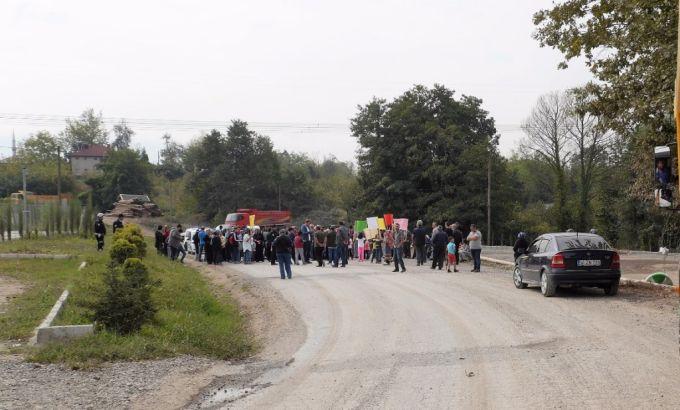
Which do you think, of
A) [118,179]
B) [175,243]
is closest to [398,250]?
[175,243]

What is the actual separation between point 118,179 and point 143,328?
72.4 meters

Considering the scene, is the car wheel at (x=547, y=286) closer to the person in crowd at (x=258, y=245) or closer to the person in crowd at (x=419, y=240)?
the person in crowd at (x=419, y=240)

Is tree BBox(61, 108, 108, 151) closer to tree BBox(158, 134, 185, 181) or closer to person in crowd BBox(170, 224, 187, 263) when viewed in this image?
tree BBox(158, 134, 185, 181)

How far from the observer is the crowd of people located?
23156mm

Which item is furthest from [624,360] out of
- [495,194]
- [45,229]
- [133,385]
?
[495,194]

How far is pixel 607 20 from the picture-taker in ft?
54.2

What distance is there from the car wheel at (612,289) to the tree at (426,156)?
34.1 metres

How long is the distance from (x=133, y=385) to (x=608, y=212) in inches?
1985

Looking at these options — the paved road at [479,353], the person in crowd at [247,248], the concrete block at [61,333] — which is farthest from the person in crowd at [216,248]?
the concrete block at [61,333]

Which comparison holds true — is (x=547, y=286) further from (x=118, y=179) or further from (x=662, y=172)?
(x=118, y=179)

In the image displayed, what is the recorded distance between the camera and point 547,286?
1536 centimetres

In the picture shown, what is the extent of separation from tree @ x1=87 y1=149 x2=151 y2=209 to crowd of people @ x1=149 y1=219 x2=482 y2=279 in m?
50.0

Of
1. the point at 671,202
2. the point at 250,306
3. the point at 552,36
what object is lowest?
the point at 250,306

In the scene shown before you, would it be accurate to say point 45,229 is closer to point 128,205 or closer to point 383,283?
point 383,283
